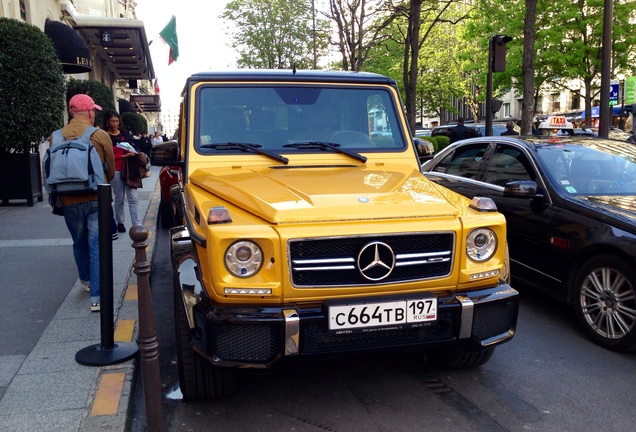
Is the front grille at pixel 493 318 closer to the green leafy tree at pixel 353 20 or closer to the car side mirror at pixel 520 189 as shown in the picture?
the car side mirror at pixel 520 189

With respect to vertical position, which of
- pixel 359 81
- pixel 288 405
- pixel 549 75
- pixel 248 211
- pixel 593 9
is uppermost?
pixel 593 9

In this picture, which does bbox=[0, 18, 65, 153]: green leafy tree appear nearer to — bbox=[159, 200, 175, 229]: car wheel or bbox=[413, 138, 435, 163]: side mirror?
bbox=[159, 200, 175, 229]: car wheel

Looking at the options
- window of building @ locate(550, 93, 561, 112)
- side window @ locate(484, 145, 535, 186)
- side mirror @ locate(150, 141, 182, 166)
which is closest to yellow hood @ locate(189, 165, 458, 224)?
side mirror @ locate(150, 141, 182, 166)

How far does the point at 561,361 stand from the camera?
14.7 feet

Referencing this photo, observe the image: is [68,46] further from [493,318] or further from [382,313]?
[493,318]

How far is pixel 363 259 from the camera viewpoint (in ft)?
11.0

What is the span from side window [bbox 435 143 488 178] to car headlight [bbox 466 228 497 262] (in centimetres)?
320

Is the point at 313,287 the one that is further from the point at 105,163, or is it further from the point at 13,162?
the point at 13,162

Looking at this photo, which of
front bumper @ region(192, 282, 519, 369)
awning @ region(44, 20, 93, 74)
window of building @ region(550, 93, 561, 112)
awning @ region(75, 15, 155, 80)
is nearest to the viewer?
front bumper @ region(192, 282, 519, 369)

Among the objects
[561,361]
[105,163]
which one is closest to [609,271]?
[561,361]

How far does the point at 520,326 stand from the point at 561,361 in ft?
2.57

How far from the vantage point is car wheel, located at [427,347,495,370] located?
13.5 ft

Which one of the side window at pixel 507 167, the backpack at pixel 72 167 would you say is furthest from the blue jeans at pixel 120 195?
the side window at pixel 507 167

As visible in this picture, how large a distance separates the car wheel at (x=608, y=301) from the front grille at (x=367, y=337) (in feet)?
5.93
